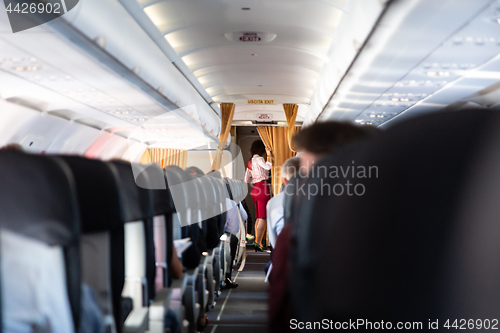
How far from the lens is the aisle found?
4309 mm

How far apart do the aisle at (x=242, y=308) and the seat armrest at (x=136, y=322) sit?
241cm

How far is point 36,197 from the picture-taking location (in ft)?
3.75

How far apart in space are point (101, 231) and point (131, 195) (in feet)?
0.86

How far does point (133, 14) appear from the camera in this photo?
4617 mm

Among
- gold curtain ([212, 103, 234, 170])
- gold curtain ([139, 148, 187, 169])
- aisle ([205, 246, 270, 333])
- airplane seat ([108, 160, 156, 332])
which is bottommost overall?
aisle ([205, 246, 270, 333])

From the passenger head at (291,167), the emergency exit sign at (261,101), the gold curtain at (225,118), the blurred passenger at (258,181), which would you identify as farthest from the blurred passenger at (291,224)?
the gold curtain at (225,118)

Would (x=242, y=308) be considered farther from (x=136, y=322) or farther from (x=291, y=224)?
(x=291, y=224)

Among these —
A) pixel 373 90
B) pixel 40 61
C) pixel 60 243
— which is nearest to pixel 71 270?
pixel 60 243

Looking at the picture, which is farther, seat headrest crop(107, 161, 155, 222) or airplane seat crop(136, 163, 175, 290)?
airplane seat crop(136, 163, 175, 290)

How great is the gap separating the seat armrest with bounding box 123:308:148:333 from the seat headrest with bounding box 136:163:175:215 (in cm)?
51

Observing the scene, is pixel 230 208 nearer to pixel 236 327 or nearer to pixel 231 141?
pixel 236 327

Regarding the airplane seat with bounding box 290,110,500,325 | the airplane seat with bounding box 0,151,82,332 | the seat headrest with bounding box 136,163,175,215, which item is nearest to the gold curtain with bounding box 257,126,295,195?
the seat headrest with bounding box 136,163,175,215

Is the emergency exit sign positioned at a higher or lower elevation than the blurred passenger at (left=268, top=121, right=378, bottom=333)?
higher

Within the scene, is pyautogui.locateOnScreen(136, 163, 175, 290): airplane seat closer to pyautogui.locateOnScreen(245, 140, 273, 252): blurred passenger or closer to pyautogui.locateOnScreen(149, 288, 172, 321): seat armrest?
pyautogui.locateOnScreen(149, 288, 172, 321): seat armrest
